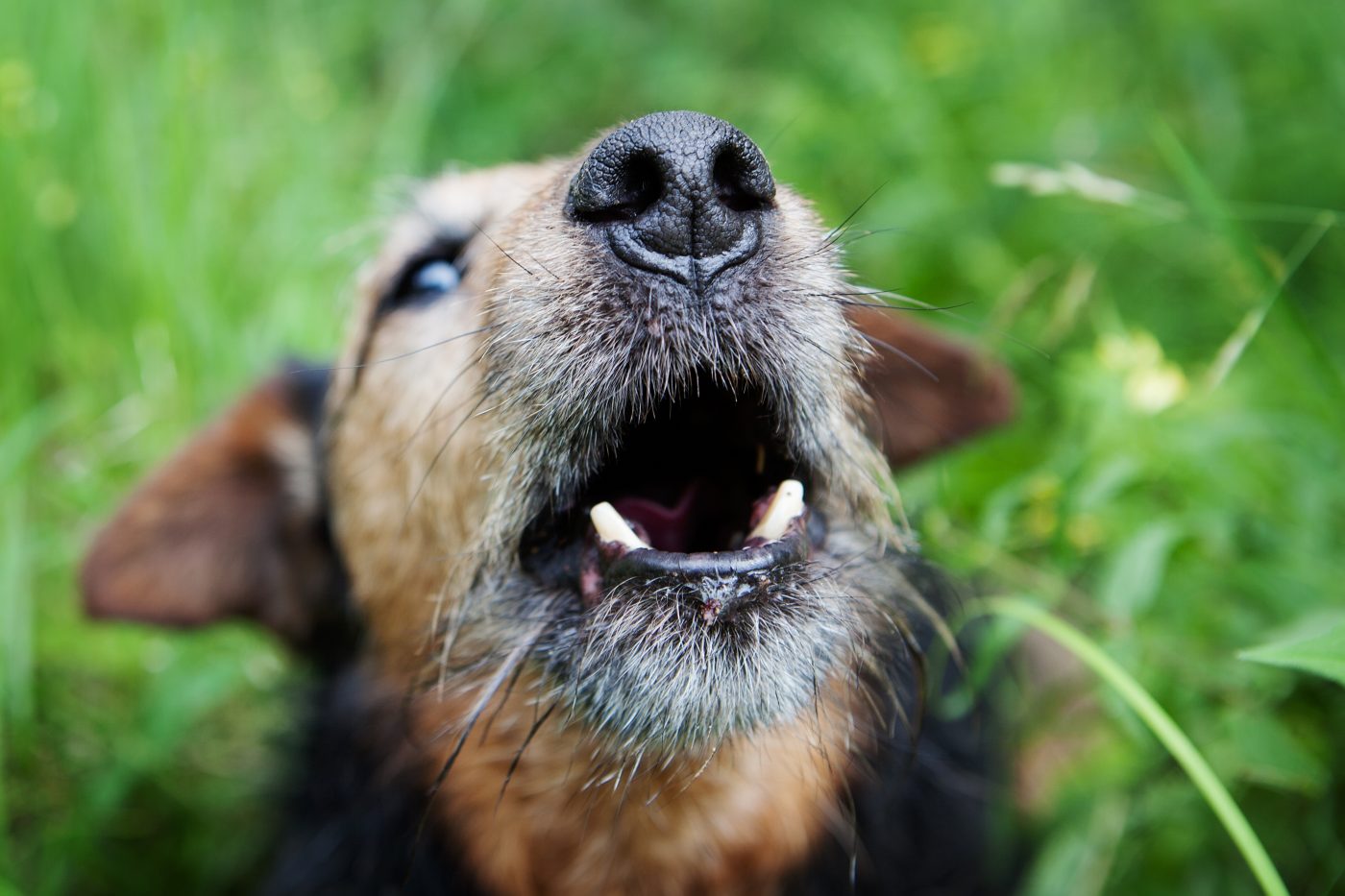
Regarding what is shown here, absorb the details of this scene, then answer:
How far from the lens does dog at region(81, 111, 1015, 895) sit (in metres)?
1.92

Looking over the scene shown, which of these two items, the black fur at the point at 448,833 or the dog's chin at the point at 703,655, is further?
the black fur at the point at 448,833

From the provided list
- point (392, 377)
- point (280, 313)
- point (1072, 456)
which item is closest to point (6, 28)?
point (280, 313)

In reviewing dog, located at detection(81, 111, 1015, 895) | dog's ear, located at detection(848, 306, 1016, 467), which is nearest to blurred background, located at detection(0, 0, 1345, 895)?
dog's ear, located at detection(848, 306, 1016, 467)

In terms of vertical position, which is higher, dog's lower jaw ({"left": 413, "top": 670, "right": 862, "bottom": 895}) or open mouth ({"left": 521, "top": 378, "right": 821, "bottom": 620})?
open mouth ({"left": 521, "top": 378, "right": 821, "bottom": 620})

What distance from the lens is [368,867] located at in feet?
9.07

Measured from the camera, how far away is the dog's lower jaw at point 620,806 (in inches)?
92.7

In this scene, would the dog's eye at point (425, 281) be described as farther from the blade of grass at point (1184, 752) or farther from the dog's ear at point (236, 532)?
the blade of grass at point (1184, 752)

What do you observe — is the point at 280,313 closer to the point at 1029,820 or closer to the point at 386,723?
the point at 386,723

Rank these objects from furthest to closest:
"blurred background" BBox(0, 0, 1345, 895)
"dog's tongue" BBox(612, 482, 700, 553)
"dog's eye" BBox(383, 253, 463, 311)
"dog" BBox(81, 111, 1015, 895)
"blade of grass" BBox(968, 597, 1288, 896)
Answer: "dog's eye" BBox(383, 253, 463, 311) < "blurred background" BBox(0, 0, 1345, 895) < "dog's tongue" BBox(612, 482, 700, 553) < "dog" BBox(81, 111, 1015, 895) < "blade of grass" BBox(968, 597, 1288, 896)

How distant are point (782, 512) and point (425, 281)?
1.38m

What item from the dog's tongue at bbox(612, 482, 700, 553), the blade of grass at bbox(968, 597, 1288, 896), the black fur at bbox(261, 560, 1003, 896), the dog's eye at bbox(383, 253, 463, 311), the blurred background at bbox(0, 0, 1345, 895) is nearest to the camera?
the blade of grass at bbox(968, 597, 1288, 896)

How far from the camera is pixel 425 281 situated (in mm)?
2889

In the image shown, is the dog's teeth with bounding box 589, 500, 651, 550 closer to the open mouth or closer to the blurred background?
the open mouth

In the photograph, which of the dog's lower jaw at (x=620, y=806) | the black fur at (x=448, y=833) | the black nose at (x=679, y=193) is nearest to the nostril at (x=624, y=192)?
the black nose at (x=679, y=193)
